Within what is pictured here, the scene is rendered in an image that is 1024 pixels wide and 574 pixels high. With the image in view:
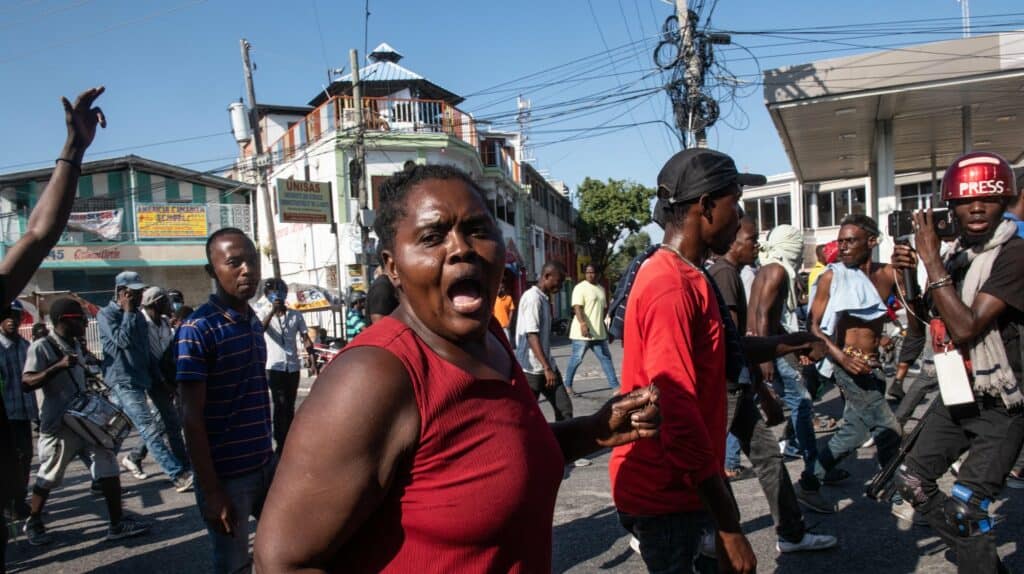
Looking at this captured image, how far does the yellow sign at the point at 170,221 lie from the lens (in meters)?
30.6

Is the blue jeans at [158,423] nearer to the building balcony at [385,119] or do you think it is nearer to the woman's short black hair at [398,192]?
the woman's short black hair at [398,192]

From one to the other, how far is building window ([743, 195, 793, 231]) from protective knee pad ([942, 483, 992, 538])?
134 feet

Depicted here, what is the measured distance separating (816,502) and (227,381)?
3.90m

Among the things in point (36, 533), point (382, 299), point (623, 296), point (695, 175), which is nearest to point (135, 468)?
point (36, 533)

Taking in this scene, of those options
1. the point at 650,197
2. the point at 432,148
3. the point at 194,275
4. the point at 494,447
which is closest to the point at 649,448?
the point at 494,447

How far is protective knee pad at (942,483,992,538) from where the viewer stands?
317cm

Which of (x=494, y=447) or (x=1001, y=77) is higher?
(x=1001, y=77)

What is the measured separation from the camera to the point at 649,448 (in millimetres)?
2605

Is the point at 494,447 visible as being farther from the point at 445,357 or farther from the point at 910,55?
the point at 910,55

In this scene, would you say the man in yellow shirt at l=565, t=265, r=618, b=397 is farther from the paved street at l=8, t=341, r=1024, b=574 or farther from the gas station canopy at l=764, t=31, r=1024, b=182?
the gas station canopy at l=764, t=31, r=1024, b=182

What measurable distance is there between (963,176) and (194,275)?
33.0 metres

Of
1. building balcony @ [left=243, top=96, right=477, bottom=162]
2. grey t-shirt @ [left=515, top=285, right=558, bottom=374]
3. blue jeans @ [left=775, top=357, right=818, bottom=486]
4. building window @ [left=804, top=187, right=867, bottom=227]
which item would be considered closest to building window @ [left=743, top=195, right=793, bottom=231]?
building window @ [left=804, top=187, right=867, bottom=227]

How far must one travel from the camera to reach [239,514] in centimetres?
313

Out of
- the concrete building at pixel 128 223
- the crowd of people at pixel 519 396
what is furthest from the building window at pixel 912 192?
the crowd of people at pixel 519 396
